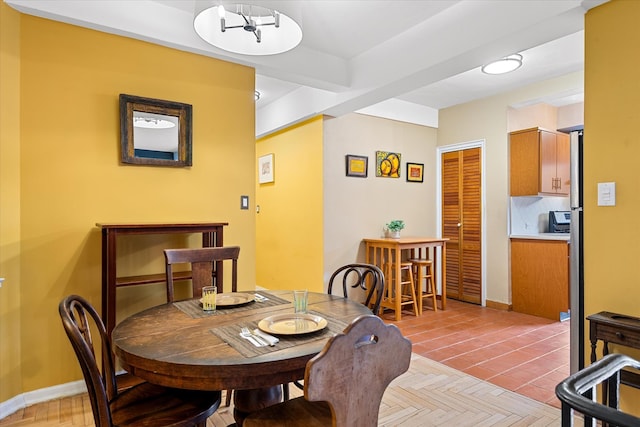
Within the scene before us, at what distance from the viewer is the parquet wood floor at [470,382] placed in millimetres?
2137

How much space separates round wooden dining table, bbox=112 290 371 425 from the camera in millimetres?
1163

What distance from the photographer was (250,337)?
1.38m

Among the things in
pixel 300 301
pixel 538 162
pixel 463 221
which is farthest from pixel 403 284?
pixel 300 301

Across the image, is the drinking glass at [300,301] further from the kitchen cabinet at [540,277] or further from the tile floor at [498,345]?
the kitchen cabinet at [540,277]

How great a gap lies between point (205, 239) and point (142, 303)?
2.09ft

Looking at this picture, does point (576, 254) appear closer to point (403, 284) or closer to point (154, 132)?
point (403, 284)

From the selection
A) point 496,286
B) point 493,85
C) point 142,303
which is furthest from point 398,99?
point 142,303

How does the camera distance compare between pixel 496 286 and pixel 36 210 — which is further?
pixel 496 286

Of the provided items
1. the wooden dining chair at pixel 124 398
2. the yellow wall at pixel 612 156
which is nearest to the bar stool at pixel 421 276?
the yellow wall at pixel 612 156

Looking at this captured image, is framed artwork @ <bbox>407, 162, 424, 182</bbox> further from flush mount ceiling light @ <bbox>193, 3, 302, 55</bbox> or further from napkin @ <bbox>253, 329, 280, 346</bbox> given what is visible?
napkin @ <bbox>253, 329, 280, 346</bbox>

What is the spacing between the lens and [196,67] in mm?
2859

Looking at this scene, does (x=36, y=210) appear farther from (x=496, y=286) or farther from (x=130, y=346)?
(x=496, y=286)

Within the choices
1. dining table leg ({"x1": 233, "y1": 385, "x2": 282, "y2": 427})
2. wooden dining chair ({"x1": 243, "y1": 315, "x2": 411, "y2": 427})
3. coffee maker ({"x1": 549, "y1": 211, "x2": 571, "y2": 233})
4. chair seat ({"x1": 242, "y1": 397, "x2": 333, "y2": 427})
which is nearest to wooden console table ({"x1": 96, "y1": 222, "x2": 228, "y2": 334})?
dining table leg ({"x1": 233, "y1": 385, "x2": 282, "y2": 427})

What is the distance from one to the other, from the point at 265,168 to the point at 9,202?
334 centimetres
